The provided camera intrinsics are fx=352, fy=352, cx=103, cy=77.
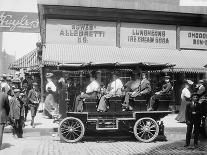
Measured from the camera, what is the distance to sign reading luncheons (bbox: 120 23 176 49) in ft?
63.0

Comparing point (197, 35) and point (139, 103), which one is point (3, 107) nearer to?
point (139, 103)

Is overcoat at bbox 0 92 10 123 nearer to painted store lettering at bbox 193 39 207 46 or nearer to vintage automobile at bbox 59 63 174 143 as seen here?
vintage automobile at bbox 59 63 174 143

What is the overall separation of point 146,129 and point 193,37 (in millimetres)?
11014

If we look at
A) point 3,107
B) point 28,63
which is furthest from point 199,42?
point 3,107

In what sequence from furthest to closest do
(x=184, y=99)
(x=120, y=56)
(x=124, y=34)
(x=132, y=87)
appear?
(x=124, y=34)
(x=120, y=56)
(x=184, y=99)
(x=132, y=87)

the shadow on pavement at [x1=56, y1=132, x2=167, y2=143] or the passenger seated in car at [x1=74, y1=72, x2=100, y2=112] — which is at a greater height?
the passenger seated in car at [x1=74, y1=72, x2=100, y2=112]

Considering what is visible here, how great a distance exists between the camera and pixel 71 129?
34.0 ft

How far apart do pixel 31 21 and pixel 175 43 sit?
22598 millimetres

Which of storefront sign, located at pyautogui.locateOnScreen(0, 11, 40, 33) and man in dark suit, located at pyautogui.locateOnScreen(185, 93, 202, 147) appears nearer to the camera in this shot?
→ man in dark suit, located at pyautogui.locateOnScreen(185, 93, 202, 147)

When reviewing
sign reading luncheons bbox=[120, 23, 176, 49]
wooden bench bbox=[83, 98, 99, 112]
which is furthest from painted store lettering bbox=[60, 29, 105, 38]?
wooden bench bbox=[83, 98, 99, 112]

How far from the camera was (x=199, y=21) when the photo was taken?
2009cm

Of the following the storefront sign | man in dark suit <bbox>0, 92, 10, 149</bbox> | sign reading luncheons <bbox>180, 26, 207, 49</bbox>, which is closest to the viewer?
man in dark suit <bbox>0, 92, 10, 149</bbox>

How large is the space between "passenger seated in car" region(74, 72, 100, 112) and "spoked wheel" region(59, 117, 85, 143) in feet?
1.42

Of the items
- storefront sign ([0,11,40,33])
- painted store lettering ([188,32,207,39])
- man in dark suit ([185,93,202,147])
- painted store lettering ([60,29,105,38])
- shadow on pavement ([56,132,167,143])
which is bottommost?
shadow on pavement ([56,132,167,143])
